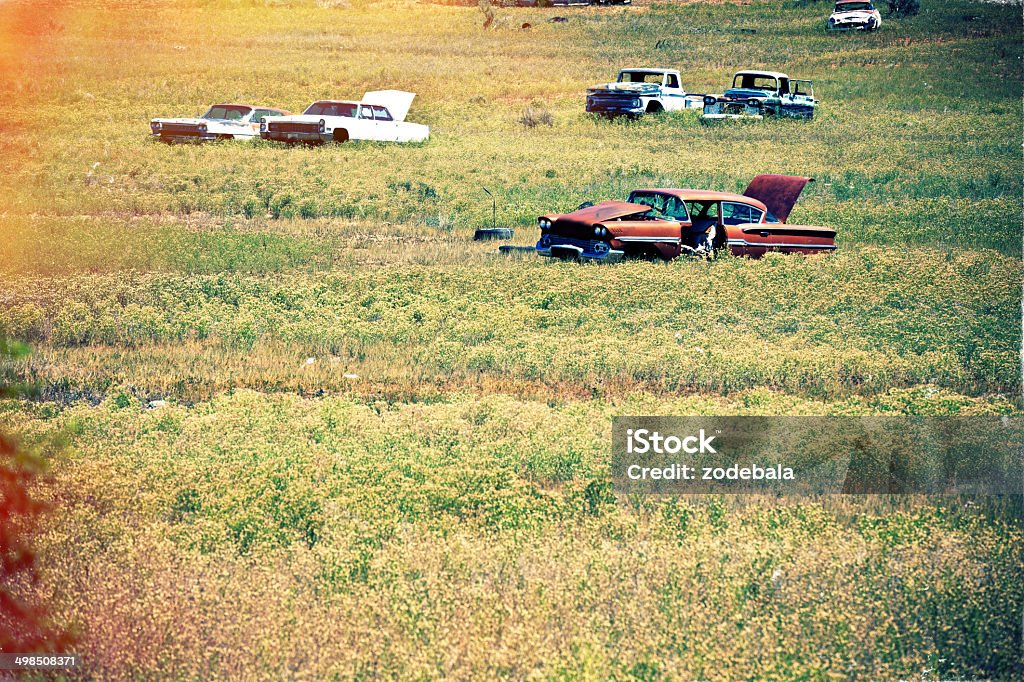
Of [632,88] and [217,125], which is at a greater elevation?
[632,88]

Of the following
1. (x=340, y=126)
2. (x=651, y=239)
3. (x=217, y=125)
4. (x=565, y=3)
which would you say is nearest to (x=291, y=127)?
(x=340, y=126)

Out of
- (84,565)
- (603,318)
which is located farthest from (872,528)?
(603,318)

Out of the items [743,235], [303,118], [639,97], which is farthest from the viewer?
[639,97]

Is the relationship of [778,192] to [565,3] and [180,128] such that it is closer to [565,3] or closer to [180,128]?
[180,128]

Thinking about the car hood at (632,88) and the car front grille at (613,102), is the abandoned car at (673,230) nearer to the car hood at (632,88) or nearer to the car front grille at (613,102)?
the car front grille at (613,102)

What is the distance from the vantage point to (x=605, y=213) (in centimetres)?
1755

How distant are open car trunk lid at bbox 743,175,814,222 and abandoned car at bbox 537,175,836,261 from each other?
3.09 ft

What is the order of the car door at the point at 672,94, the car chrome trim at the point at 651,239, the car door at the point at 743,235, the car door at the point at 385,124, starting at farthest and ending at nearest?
1. the car door at the point at 672,94
2. the car door at the point at 385,124
3. the car door at the point at 743,235
4. the car chrome trim at the point at 651,239

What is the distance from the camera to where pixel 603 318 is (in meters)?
14.1

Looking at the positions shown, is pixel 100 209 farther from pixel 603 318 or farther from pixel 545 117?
pixel 545 117

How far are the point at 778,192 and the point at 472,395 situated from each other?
10450 millimetres

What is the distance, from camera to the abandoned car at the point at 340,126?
2956 centimetres

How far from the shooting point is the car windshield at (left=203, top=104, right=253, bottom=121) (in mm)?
30766

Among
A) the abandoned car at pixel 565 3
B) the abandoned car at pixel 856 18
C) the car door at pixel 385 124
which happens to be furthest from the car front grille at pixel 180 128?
the abandoned car at pixel 565 3
